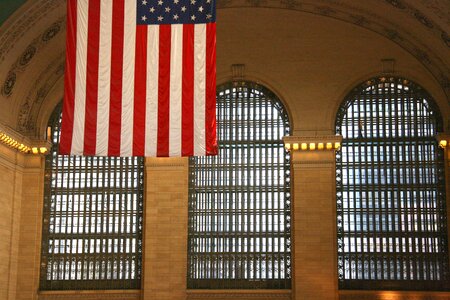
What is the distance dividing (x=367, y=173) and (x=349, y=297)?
4.85 m

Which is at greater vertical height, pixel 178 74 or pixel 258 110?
pixel 258 110

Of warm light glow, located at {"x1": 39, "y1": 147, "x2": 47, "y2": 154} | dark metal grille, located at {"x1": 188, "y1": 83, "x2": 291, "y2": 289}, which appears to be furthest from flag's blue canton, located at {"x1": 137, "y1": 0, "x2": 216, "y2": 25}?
warm light glow, located at {"x1": 39, "y1": 147, "x2": 47, "y2": 154}

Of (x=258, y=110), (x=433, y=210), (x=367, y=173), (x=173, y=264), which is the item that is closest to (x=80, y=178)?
(x=173, y=264)

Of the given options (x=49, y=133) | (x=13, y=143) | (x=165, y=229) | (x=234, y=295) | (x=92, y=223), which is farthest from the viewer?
(x=49, y=133)

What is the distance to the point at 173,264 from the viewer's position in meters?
33.3

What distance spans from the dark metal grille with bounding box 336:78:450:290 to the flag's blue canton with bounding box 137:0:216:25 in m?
14.0

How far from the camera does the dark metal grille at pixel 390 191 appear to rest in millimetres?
33062

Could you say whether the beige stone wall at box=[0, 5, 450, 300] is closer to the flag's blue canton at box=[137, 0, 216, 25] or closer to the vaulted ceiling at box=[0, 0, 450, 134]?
the vaulted ceiling at box=[0, 0, 450, 134]

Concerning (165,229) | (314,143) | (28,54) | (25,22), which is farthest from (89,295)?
(25,22)

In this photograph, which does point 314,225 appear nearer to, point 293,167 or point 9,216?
point 293,167

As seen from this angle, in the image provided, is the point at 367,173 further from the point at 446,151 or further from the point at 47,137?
the point at 47,137

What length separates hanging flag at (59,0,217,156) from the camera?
68.7 ft

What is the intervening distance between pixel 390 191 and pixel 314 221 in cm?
328

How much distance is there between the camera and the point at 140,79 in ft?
69.5
